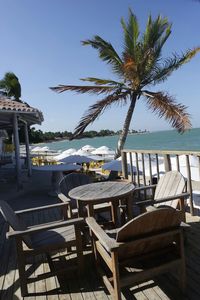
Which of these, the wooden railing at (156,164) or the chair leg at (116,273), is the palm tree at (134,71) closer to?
the wooden railing at (156,164)

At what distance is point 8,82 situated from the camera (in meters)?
21.7

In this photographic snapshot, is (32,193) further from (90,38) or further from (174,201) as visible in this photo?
(90,38)

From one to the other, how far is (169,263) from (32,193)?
5613 mm

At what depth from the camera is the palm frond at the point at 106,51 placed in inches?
396

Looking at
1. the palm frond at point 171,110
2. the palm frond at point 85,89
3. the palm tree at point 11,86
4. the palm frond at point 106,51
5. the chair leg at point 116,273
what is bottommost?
the chair leg at point 116,273

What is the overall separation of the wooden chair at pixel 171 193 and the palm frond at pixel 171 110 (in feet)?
16.7

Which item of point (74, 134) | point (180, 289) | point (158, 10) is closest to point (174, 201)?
point (180, 289)

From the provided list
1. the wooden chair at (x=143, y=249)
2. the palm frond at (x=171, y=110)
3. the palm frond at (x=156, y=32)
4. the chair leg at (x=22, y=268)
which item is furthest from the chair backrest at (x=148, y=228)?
the palm frond at (x=156, y=32)

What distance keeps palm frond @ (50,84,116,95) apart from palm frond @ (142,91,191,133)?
1.69 m

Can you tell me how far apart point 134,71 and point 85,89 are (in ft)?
6.28

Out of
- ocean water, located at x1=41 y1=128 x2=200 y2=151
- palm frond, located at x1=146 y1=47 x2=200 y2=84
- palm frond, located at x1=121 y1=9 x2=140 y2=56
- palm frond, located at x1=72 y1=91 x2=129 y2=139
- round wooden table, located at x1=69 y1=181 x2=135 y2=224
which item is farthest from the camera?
ocean water, located at x1=41 y1=128 x2=200 y2=151

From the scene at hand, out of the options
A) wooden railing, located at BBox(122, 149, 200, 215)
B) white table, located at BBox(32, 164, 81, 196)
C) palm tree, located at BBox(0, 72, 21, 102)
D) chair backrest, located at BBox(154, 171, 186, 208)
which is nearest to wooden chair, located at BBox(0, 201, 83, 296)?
chair backrest, located at BBox(154, 171, 186, 208)

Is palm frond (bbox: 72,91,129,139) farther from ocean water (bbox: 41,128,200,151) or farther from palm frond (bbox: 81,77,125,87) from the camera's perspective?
ocean water (bbox: 41,128,200,151)

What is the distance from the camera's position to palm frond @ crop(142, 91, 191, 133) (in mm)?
8195
